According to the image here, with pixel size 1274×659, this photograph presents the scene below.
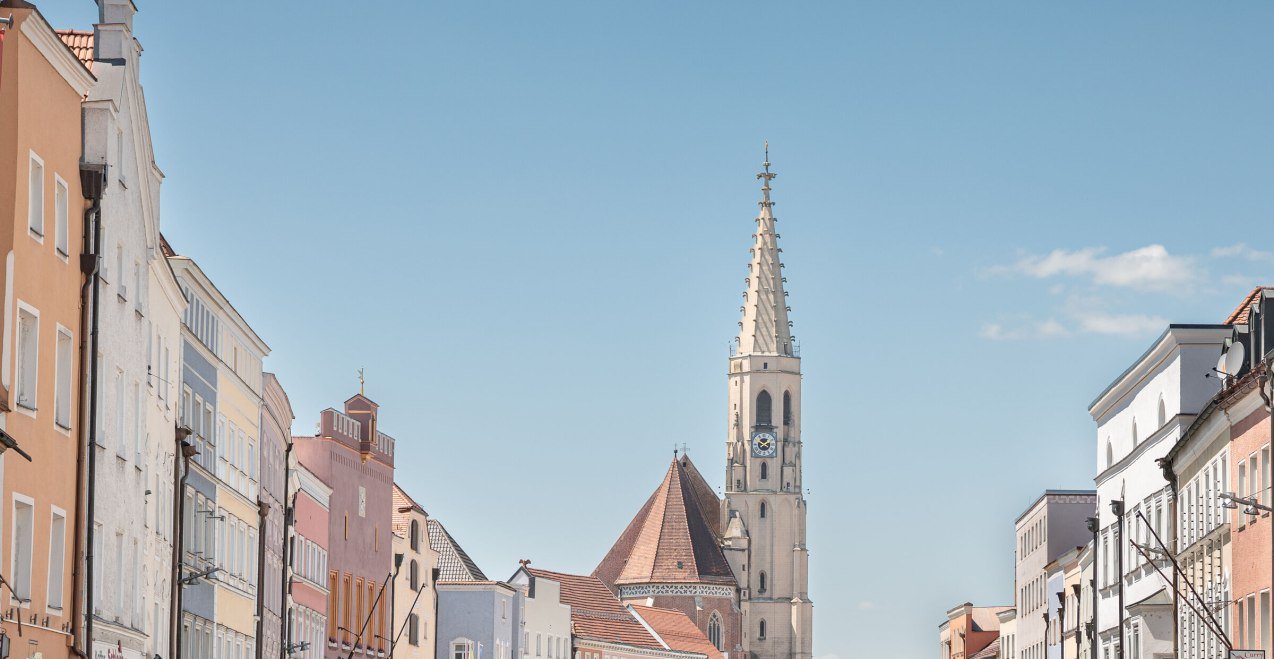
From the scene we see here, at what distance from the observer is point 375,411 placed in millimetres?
95625

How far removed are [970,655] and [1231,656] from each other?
109153 mm

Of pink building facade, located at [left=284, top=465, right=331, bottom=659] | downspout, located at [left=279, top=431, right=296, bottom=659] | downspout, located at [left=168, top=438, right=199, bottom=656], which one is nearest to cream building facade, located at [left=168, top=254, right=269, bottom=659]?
downspout, located at [left=168, top=438, right=199, bottom=656]

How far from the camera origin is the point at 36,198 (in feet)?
111

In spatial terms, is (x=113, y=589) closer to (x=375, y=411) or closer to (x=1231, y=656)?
(x=1231, y=656)

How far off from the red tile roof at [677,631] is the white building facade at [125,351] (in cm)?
12842

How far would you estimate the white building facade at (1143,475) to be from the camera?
5653 centimetres

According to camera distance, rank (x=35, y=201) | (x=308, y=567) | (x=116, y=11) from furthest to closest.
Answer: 1. (x=308, y=567)
2. (x=116, y=11)
3. (x=35, y=201)

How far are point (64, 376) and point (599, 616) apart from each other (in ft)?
410

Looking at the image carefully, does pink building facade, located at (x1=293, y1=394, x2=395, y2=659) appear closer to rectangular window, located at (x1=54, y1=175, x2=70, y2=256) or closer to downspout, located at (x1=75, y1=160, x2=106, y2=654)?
downspout, located at (x1=75, y1=160, x2=106, y2=654)

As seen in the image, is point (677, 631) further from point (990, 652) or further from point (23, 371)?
point (23, 371)

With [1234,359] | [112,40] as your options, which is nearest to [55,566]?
[112,40]

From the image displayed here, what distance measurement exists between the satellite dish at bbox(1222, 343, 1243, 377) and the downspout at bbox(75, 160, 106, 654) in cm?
2319

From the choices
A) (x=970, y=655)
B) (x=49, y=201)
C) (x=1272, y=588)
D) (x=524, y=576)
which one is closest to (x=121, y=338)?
(x=49, y=201)

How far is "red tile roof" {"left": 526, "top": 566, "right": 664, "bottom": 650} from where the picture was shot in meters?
149
